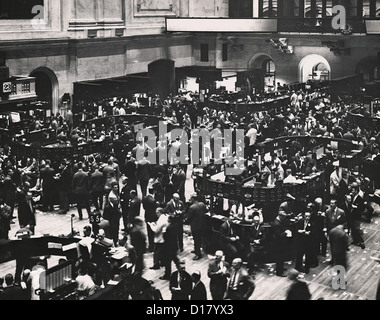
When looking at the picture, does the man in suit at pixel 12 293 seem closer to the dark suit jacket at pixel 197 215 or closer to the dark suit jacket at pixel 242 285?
the dark suit jacket at pixel 242 285

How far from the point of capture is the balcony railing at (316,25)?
35.5m

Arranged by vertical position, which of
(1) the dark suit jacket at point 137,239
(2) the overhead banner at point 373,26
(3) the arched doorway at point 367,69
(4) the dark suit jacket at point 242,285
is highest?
(2) the overhead banner at point 373,26

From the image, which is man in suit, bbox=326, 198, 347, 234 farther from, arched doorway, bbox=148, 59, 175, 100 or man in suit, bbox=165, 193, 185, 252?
arched doorway, bbox=148, 59, 175, 100

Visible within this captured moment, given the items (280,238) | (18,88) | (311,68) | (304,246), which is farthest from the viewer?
(311,68)

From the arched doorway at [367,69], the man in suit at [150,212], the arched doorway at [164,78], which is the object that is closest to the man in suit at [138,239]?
the man in suit at [150,212]

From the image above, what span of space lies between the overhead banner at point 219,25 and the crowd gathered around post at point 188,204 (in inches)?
460

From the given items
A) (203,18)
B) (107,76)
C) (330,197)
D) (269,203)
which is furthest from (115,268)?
(203,18)

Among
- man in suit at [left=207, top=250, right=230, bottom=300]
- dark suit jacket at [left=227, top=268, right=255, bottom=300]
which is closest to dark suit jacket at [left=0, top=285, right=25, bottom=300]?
man in suit at [left=207, top=250, right=230, bottom=300]

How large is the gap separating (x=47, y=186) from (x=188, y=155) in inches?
217

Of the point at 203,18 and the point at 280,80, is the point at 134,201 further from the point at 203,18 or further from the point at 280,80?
the point at 280,80

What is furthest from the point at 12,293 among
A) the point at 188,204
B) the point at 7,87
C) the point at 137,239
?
the point at 7,87

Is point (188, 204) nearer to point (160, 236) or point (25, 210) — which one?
point (160, 236)

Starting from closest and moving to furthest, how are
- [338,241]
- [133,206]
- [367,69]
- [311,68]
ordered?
[338,241], [133,206], [367,69], [311,68]

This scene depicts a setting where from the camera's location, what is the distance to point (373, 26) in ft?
109
